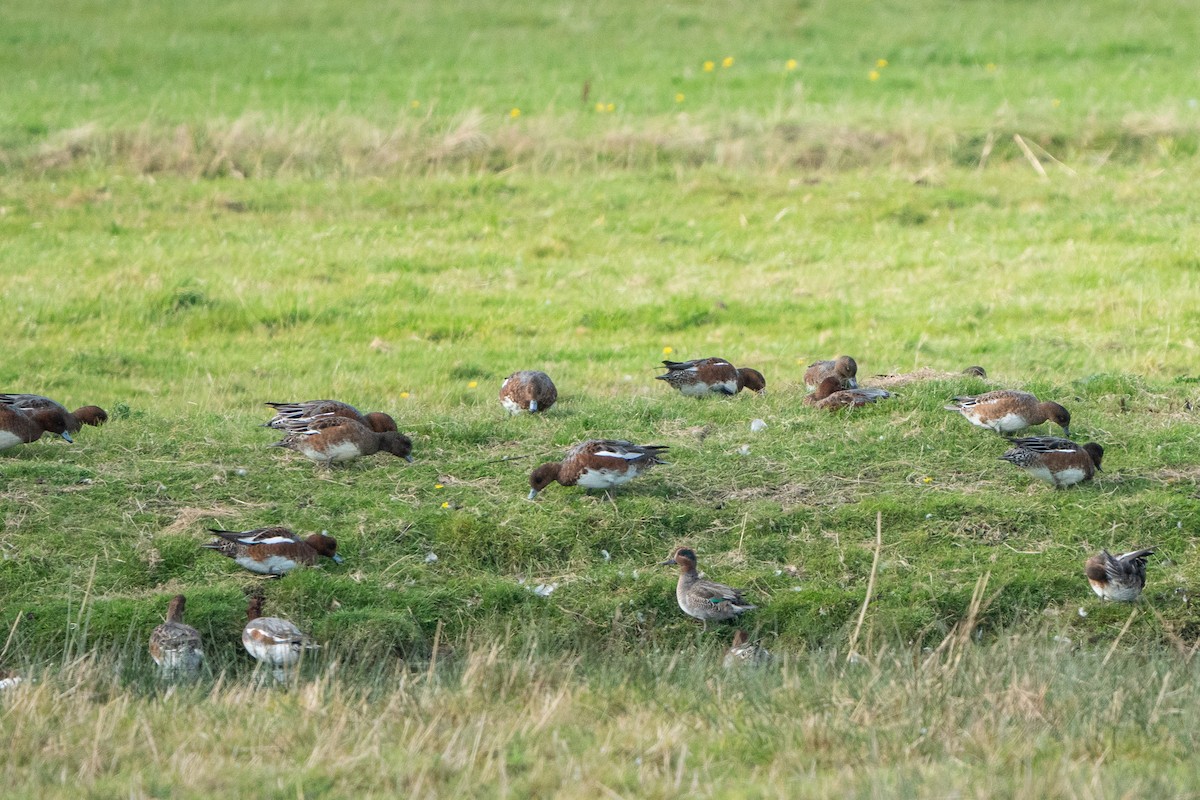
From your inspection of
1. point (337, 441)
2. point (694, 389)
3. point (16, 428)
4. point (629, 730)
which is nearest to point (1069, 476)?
point (694, 389)

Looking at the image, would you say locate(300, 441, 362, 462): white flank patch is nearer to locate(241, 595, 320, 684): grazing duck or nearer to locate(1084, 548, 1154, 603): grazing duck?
locate(241, 595, 320, 684): grazing duck

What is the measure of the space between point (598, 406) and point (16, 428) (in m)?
4.47

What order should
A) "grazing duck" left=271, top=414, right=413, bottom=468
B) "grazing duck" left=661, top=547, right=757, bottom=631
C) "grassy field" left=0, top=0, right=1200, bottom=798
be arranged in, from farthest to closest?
"grazing duck" left=271, top=414, right=413, bottom=468, "grazing duck" left=661, top=547, right=757, bottom=631, "grassy field" left=0, top=0, right=1200, bottom=798

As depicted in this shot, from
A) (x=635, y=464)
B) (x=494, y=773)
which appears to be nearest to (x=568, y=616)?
(x=635, y=464)

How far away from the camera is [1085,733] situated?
5875 mm

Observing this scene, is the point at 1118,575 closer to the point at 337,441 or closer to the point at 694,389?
the point at 694,389

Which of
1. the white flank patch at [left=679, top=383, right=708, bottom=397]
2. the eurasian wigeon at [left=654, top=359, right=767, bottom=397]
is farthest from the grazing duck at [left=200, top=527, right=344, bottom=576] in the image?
the white flank patch at [left=679, top=383, right=708, bottom=397]

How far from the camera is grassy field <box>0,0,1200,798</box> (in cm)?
610

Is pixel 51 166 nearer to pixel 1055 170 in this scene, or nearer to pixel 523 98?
pixel 523 98

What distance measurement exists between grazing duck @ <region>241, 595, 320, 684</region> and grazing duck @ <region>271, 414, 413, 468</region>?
7.25 feet

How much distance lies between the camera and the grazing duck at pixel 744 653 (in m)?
7.50

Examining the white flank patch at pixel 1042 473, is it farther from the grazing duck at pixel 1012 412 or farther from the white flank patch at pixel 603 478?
the white flank patch at pixel 603 478

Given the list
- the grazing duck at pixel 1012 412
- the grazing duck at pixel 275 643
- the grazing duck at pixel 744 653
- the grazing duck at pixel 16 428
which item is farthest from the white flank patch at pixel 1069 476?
the grazing duck at pixel 16 428

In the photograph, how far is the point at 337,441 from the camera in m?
9.66
